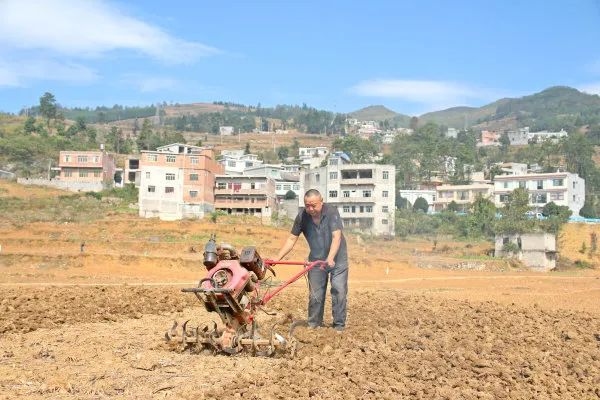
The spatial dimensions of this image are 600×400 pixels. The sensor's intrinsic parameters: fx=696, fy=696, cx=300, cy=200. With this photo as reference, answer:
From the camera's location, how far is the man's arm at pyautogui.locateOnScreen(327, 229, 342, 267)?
8871mm

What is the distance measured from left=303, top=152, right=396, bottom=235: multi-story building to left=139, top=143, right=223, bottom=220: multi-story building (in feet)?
39.6

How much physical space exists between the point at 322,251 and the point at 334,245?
0.55 meters

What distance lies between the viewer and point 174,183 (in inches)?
2532

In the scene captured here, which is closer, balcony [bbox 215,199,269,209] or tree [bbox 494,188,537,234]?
tree [bbox 494,188,537,234]

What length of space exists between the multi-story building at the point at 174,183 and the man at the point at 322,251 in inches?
2076

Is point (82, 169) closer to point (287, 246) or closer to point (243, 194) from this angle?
point (243, 194)

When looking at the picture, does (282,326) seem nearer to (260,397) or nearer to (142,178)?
(260,397)

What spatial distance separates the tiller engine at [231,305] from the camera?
7625 millimetres

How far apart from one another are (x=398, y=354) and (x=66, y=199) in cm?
5929

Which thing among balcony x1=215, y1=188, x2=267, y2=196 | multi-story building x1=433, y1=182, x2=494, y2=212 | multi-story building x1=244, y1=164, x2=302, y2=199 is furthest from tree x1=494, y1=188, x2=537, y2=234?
multi-story building x1=433, y1=182, x2=494, y2=212

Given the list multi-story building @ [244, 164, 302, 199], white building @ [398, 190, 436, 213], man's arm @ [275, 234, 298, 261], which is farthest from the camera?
white building @ [398, 190, 436, 213]

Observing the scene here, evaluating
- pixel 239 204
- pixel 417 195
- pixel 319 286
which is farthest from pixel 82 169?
pixel 319 286

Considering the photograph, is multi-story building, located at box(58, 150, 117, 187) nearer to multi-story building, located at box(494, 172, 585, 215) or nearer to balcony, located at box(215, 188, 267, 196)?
balcony, located at box(215, 188, 267, 196)

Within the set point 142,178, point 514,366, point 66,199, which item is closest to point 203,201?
point 142,178
